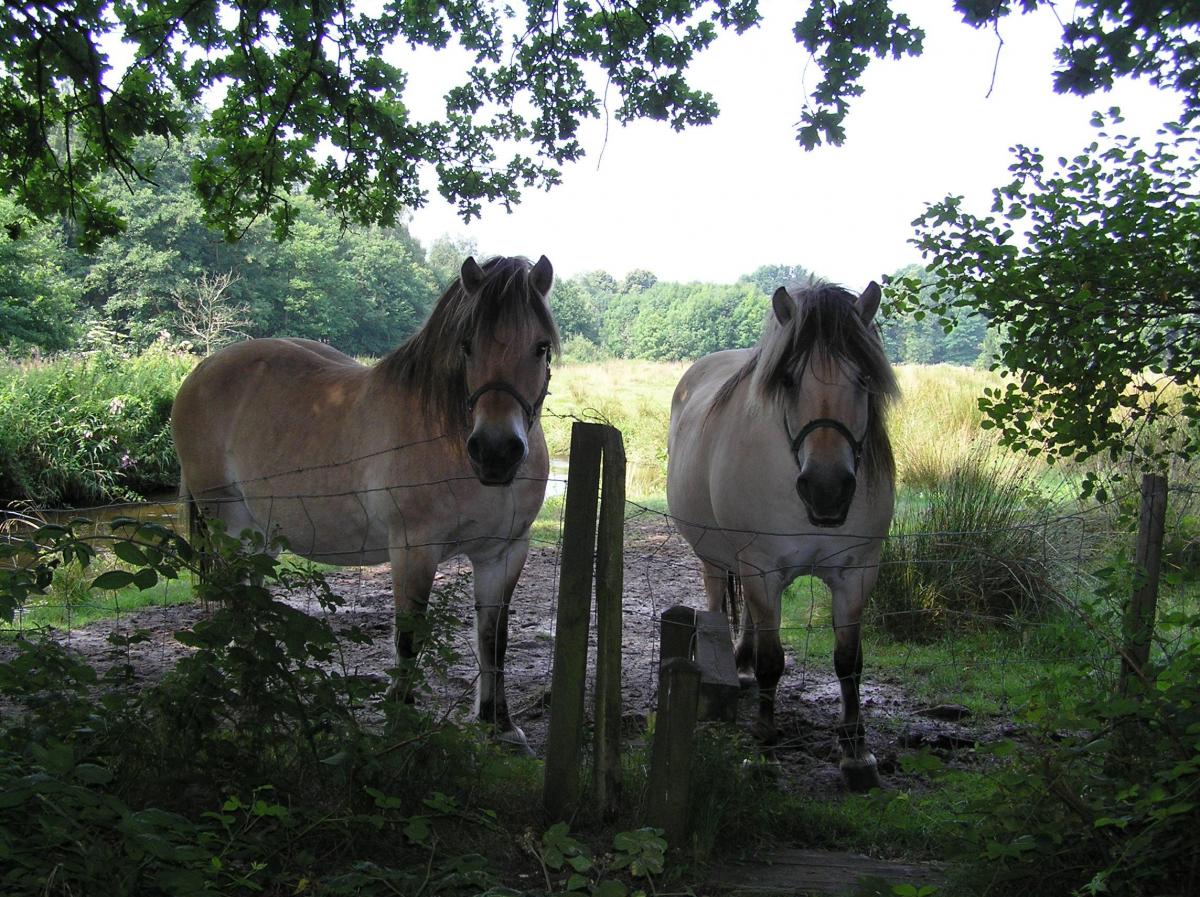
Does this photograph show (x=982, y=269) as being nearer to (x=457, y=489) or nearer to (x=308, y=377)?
(x=457, y=489)

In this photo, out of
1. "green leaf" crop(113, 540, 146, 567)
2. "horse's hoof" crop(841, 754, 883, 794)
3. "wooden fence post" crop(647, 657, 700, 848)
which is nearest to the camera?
"green leaf" crop(113, 540, 146, 567)

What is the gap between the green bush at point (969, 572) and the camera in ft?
17.8

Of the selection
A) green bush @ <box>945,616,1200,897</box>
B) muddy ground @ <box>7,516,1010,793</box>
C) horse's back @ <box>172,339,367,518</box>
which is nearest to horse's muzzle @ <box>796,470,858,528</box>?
muddy ground @ <box>7,516,1010,793</box>

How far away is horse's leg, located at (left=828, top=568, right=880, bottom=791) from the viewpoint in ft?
10.7

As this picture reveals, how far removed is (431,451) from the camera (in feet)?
12.1

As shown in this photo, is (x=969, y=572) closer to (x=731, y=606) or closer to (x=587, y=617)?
(x=731, y=606)

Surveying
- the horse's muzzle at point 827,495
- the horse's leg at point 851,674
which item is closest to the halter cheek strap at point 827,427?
the horse's muzzle at point 827,495

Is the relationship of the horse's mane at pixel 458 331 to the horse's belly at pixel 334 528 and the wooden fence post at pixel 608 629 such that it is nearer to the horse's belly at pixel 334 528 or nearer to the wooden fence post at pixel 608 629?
the horse's belly at pixel 334 528

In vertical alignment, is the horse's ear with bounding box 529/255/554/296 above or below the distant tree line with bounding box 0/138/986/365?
below

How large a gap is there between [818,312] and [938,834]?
1.86 m

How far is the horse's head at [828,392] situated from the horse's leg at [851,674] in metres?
0.53

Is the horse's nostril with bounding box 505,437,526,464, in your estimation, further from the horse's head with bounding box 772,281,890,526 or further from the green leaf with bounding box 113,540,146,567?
the green leaf with bounding box 113,540,146,567

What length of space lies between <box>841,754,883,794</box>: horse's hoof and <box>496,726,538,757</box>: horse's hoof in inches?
48.6

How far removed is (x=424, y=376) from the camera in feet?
12.4
